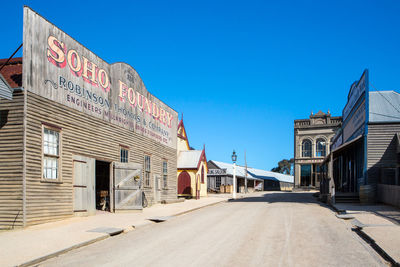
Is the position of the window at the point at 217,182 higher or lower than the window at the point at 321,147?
lower

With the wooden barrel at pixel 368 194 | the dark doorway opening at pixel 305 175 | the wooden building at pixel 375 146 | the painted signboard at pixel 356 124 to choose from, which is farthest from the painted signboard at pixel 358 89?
the dark doorway opening at pixel 305 175

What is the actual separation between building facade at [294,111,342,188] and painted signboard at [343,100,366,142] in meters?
24.1

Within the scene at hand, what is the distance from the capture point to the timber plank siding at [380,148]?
21562mm

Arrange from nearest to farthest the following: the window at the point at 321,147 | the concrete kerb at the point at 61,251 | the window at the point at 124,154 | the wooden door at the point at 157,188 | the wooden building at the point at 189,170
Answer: the concrete kerb at the point at 61,251
the window at the point at 124,154
the wooden door at the point at 157,188
the wooden building at the point at 189,170
the window at the point at 321,147

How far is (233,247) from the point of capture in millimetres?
9375

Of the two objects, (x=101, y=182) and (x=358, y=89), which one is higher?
(x=358, y=89)

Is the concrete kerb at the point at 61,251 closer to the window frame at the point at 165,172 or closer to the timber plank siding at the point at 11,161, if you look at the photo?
the timber plank siding at the point at 11,161

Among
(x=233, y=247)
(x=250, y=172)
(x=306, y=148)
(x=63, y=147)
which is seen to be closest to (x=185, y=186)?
(x=63, y=147)

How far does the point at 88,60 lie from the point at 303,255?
11.9 m

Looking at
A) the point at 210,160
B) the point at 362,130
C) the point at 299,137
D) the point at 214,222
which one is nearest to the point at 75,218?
the point at 214,222

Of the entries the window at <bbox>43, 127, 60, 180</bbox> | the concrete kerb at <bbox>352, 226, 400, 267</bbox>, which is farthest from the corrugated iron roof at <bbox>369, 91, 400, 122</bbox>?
the window at <bbox>43, 127, 60, 180</bbox>

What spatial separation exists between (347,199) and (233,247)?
14.7m

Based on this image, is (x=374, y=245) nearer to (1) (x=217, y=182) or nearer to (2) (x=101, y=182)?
(2) (x=101, y=182)

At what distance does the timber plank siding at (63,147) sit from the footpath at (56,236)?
1.84 ft
